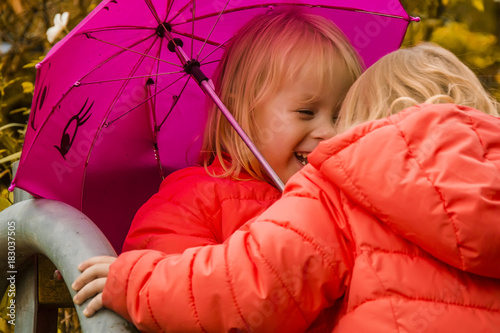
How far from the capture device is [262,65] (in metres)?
2.60

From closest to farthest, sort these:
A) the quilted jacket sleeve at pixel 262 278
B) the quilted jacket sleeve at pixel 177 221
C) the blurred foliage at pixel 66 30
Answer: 1. the quilted jacket sleeve at pixel 262 278
2. the quilted jacket sleeve at pixel 177 221
3. the blurred foliage at pixel 66 30

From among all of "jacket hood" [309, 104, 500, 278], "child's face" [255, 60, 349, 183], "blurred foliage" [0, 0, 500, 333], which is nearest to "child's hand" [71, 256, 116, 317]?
"jacket hood" [309, 104, 500, 278]

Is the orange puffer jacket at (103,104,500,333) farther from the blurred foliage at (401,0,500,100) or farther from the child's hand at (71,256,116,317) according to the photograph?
the blurred foliage at (401,0,500,100)

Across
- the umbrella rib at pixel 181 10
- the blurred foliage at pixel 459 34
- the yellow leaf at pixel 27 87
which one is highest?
the umbrella rib at pixel 181 10

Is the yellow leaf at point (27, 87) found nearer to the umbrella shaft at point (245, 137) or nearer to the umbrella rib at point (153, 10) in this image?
the umbrella rib at point (153, 10)

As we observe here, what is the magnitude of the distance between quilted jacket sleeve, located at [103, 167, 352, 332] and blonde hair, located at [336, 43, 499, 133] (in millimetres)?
325

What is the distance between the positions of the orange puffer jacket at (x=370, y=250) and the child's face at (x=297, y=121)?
0.77m

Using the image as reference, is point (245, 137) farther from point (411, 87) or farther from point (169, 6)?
point (411, 87)

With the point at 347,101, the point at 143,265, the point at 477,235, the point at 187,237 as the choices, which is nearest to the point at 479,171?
the point at 477,235

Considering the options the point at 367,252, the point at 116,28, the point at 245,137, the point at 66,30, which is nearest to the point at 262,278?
the point at 367,252

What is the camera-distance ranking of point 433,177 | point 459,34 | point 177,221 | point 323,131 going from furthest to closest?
point 459,34 → point 323,131 → point 177,221 → point 433,177

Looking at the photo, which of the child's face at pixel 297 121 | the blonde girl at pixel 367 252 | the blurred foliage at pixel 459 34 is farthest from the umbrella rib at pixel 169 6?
the blurred foliage at pixel 459 34

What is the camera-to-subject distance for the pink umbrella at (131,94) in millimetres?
2234

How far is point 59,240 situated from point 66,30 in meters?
1.86
